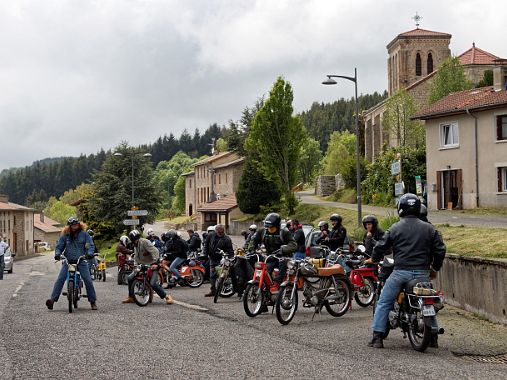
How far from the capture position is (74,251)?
1480 cm

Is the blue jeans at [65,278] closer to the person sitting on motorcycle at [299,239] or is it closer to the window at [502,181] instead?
the person sitting on motorcycle at [299,239]

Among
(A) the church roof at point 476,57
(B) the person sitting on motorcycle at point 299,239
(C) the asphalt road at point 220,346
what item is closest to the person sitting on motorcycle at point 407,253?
(C) the asphalt road at point 220,346

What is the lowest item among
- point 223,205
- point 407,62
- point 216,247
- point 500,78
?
point 216,247

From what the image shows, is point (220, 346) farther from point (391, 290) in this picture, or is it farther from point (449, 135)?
point (449, 135)

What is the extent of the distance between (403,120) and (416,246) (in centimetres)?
5394

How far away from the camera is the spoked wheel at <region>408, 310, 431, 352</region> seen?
355 inches

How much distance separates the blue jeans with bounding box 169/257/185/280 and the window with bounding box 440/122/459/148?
25935mm

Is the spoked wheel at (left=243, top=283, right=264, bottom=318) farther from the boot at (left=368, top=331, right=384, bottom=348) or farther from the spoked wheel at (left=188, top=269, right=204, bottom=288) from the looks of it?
the spoked wheel at (left=188, top=269, right=204, bottom=288)

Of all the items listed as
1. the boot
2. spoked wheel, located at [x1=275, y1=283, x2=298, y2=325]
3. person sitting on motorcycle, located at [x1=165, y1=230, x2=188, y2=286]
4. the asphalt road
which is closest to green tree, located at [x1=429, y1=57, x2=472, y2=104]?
person sitting on motorcycle, located at [x1=165, y1=230, x2=188, y2=286]

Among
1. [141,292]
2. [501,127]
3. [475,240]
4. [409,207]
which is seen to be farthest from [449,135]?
[409,207]

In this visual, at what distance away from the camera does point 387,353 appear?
29.9 ft

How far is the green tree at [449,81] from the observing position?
6066 cm

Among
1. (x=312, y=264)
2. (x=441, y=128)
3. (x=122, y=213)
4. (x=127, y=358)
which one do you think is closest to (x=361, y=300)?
(x=312, y=264)

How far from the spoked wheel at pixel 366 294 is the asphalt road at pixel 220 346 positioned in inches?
19.8
